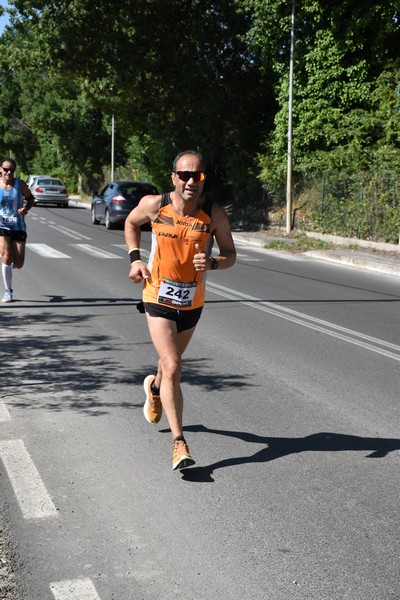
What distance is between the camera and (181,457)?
472 centimetres

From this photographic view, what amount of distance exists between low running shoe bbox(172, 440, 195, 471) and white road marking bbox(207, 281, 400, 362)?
396 cm

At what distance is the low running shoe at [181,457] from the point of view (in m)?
4.71

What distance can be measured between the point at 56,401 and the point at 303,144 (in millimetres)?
22723

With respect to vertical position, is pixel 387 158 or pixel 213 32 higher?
pixel 213 32

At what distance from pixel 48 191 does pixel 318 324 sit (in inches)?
1333

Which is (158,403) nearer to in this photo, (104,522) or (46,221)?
(104,522)

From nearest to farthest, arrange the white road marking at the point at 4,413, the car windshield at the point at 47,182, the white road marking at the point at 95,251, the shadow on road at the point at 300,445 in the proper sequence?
the shadow on road at the point at 300,445
the white road marking at the point at 4,413
the white road marking at the point at 95,251
the car windshield at the point at 47,182

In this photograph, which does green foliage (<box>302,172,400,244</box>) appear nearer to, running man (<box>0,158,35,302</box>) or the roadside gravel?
running man (<box>0,158,35,302</box>)

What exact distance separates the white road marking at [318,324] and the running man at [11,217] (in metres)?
3.21

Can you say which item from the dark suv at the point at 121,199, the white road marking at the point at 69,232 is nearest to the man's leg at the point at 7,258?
the white road marking at the point at 69,232

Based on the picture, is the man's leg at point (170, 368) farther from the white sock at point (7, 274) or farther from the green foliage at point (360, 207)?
the green foliage at point (360, 207)

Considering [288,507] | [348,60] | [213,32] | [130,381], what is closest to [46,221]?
[213,32]

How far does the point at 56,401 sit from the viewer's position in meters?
6.25

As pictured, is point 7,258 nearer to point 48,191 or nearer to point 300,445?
point 300,445
